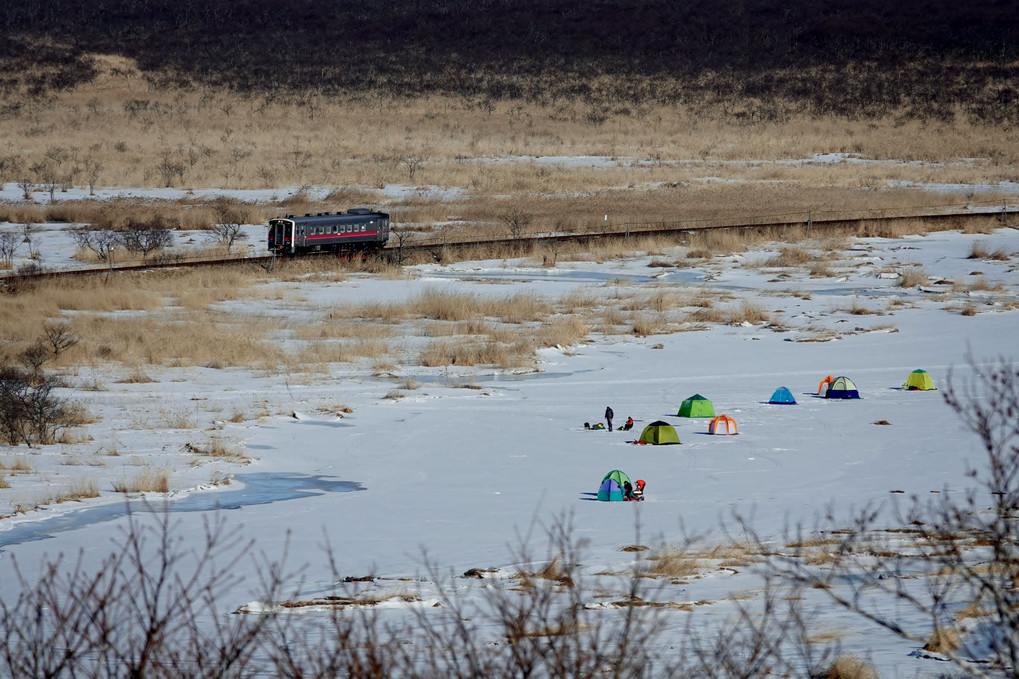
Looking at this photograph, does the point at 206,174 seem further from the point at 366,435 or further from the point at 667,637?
the point at 667,637

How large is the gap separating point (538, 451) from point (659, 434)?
1.56 meters

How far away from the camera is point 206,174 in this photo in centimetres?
5366

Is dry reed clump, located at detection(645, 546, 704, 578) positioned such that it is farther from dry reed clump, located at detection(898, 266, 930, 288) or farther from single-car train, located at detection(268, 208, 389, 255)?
single-car train, located at detection(268, 208, 389, 255)

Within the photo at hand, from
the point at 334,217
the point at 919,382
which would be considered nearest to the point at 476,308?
the point at 334,217

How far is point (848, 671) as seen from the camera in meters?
5.68

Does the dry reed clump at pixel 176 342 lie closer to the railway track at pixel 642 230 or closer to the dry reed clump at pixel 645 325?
the railway track at pixel 642 230

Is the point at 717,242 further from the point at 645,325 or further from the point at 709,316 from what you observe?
the point at 645,325

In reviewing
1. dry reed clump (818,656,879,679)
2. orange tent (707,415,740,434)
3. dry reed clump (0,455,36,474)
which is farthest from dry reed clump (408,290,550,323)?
dry reed clump (818,656,879,679)

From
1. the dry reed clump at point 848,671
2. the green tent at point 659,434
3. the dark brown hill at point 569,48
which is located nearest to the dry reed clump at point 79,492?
the green tent at point 659,434

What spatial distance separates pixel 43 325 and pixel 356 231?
13.1m

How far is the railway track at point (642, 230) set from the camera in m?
31.2

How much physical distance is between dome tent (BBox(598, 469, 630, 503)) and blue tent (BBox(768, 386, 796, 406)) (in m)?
6.10

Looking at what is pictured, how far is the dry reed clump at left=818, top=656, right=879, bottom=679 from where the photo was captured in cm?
567

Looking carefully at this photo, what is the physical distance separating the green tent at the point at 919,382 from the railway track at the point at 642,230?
59.9 feet
